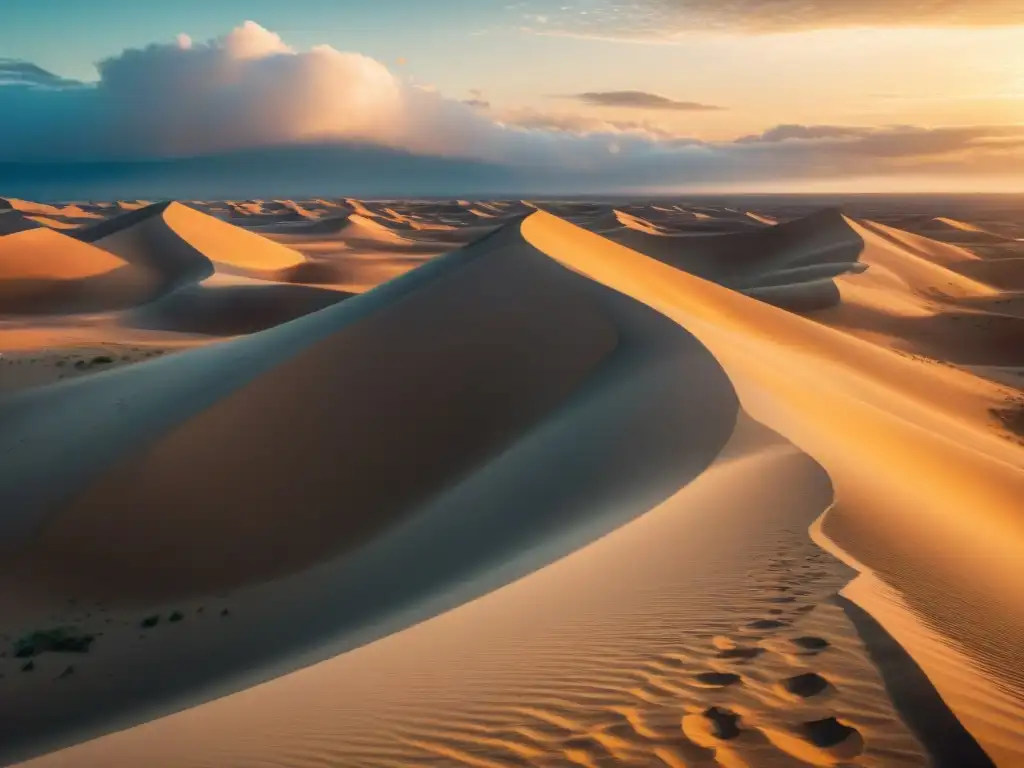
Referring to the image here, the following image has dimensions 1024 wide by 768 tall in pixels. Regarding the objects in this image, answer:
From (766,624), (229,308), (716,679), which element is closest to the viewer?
(716,679)

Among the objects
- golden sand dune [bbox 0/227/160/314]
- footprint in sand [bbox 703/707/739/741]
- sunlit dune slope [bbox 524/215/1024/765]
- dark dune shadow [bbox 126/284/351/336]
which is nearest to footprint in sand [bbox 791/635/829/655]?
sunlit dune slope [bbox 524/215/1024/765]

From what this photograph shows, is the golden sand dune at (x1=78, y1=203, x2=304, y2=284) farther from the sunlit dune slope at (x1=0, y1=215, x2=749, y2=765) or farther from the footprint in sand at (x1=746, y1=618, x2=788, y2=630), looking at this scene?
the footprint in sand at (x1=746, y1=618, x2=788, y2=630)

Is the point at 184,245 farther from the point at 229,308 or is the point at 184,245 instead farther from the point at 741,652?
the point at 741,652

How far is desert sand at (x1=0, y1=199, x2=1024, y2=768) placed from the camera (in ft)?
12.5

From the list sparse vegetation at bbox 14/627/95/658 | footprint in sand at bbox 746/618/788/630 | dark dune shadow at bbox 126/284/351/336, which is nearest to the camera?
footprint in sand at bbox 746/618/788/630

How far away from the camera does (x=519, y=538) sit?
7.65 meters

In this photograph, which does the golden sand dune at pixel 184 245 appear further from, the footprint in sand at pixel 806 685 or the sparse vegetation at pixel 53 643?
the footprint in sand at pixel 806 685

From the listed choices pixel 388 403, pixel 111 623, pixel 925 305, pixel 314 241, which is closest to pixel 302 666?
pixel 111 623

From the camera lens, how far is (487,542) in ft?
25.8

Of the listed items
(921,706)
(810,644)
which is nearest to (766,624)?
(810,644)

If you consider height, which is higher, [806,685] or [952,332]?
[806,685]

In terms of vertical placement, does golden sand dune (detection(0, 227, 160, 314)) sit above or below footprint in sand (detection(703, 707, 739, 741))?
below

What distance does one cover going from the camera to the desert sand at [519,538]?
12.5 ft

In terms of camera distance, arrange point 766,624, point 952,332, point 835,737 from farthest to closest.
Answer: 1. point 952,332
2. point 766,624
3. point 835,737
